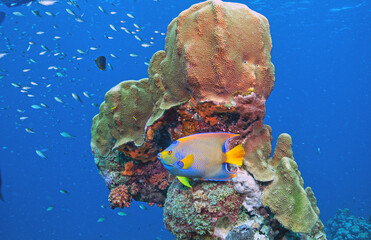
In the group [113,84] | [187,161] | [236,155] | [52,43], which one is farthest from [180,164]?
[113,84]

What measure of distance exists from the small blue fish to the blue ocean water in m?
19.7

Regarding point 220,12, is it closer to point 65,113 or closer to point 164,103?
point 164,103

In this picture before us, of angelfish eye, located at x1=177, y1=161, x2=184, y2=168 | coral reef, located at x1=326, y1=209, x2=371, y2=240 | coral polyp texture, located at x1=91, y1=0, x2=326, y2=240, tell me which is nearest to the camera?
angelfish eye, located at x1=177, y1=161, x2=184, y2=168

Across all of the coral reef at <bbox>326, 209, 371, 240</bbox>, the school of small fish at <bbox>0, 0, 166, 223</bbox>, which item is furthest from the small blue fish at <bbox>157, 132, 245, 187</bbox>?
the school of small fish at <bbox>0, 0, 166, 223</bbox>

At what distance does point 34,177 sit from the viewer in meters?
77.8

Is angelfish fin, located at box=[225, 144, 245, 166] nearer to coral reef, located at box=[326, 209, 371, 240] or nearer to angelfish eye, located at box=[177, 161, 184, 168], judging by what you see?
angelfish eye, located at box=[177, 161, 184, 168]

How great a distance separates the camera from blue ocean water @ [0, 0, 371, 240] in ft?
123

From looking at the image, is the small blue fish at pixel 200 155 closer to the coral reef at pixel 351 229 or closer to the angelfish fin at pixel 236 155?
the angelfish fin at pixel 236 155

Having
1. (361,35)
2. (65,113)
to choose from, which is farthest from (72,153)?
(361,35)

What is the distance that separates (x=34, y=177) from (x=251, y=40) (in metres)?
91.6

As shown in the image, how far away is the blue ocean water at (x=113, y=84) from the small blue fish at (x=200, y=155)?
19701 millimetres

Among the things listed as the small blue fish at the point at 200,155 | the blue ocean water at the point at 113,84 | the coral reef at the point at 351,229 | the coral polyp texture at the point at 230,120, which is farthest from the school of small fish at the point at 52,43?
the small blue fish at the point at 200,155

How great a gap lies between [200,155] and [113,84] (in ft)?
265

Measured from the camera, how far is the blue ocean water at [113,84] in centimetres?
3738
